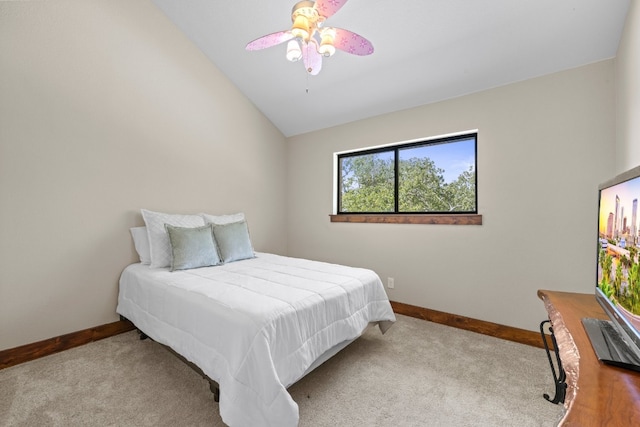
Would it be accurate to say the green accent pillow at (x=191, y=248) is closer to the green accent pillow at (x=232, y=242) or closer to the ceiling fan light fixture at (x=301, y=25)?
the green accent pillow at (x=232, y=242)

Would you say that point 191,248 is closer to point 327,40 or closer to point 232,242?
point 232,242

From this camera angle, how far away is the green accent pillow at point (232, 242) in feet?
9.30

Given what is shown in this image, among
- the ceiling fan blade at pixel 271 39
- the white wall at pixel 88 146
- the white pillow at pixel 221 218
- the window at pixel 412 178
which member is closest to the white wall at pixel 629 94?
the window at pixel 412 178

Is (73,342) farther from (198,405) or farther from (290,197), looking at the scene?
(290,197)

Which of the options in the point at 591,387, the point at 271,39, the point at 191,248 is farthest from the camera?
the point at 191,248

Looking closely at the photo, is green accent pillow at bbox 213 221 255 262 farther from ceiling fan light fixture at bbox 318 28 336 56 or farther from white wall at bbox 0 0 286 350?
ceiling fan light fixture at bbox 318 28 336 56

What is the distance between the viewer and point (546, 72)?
2350 mm

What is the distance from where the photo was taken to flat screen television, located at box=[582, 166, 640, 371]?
2.95 feet

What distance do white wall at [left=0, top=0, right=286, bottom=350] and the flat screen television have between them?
3.29 m

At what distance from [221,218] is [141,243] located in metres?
0.82

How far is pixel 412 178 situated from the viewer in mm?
3287

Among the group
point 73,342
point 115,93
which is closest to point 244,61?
point 115,93

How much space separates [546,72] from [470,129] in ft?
2.21

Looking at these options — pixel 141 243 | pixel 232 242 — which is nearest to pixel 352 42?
pixel 232 242
